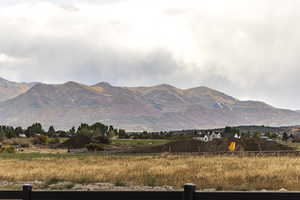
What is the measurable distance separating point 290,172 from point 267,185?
624 centimetres

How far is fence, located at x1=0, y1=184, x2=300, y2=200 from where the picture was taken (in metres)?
9.16

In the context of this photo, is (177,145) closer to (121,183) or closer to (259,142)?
(259,142)

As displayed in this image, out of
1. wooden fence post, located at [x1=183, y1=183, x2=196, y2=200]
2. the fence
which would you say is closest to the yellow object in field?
the fence

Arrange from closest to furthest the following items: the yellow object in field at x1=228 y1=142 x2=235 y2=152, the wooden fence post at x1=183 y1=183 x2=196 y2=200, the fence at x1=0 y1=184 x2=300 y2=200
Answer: the wooden fence post at x1=183 y1=183 x2=196 y2=200 < the fence at x1=0 y1=184 x2=300 y2=200 < the yellow object in field at x1=228 y1=142 x2=235 y2=152

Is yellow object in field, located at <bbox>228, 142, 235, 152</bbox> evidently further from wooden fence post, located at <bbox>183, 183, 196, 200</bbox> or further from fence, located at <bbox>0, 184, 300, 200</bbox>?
wooden fence post, located at <bbox>183, 183, 196, 200</bbox>

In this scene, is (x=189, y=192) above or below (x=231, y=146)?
above

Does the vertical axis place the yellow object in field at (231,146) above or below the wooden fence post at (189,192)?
below
